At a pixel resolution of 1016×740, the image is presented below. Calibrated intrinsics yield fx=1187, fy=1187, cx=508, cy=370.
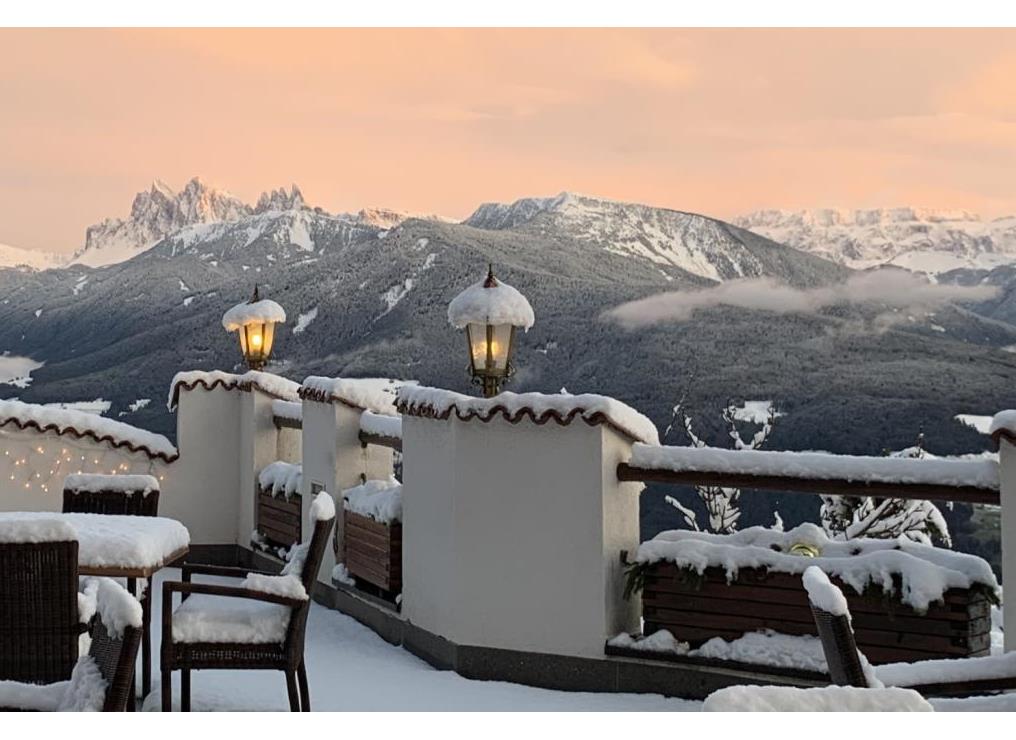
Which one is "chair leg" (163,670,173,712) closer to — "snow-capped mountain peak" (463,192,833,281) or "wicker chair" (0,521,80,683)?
"wicker chair" (0,521,80,683)

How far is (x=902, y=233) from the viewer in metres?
20.1

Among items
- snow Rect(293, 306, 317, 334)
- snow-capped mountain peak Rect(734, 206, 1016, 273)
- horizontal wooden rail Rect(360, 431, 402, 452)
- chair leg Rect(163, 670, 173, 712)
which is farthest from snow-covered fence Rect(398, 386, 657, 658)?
snow Rect(293, 306, 317, 334)

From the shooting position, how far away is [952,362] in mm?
29531

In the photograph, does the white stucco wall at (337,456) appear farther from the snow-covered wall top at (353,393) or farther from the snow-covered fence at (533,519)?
the snow-covered fence at (533,519)

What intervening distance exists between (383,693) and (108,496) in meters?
1.37

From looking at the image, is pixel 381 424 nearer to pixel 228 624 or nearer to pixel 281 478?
pixel 281 478

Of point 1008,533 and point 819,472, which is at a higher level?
point 819,472

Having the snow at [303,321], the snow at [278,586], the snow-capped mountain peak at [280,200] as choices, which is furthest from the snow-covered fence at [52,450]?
the snow at [303,321]

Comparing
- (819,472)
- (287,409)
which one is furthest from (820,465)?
(287,409)

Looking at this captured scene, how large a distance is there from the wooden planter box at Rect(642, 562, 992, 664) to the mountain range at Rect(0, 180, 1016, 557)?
734 inches

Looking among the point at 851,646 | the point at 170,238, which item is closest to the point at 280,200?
the point at 170,238

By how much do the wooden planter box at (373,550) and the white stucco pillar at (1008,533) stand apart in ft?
8.75

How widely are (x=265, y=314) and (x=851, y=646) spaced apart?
19.9 feet
